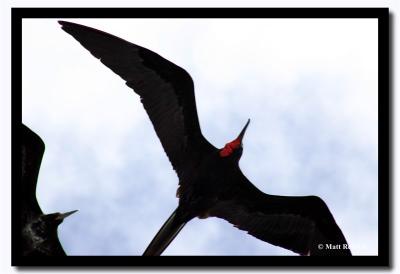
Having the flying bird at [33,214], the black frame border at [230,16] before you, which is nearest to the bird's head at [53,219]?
the flying bird at [33,214]

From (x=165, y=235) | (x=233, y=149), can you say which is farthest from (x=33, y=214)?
(x=233, y=149)

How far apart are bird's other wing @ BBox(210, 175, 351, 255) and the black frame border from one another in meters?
0.30

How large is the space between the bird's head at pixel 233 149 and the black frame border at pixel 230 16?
2.03 ft

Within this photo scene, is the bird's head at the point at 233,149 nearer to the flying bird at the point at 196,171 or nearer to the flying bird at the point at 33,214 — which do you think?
the flying bird at the point at 196,171

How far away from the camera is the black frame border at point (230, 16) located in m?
3.44

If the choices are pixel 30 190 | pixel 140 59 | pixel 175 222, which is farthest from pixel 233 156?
pixel 30 190

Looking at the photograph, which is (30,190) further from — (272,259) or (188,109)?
(272,259)

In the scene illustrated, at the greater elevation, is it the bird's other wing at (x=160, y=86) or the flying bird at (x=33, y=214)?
the bird's other wing at (x=160, y=86)

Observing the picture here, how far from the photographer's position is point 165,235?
3645mm

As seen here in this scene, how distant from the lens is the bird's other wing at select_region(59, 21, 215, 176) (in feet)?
12.2

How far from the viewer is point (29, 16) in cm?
362

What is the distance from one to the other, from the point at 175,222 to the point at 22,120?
93 cm

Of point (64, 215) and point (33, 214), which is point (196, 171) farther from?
point (33, 214)

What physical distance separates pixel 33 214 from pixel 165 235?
674mm
